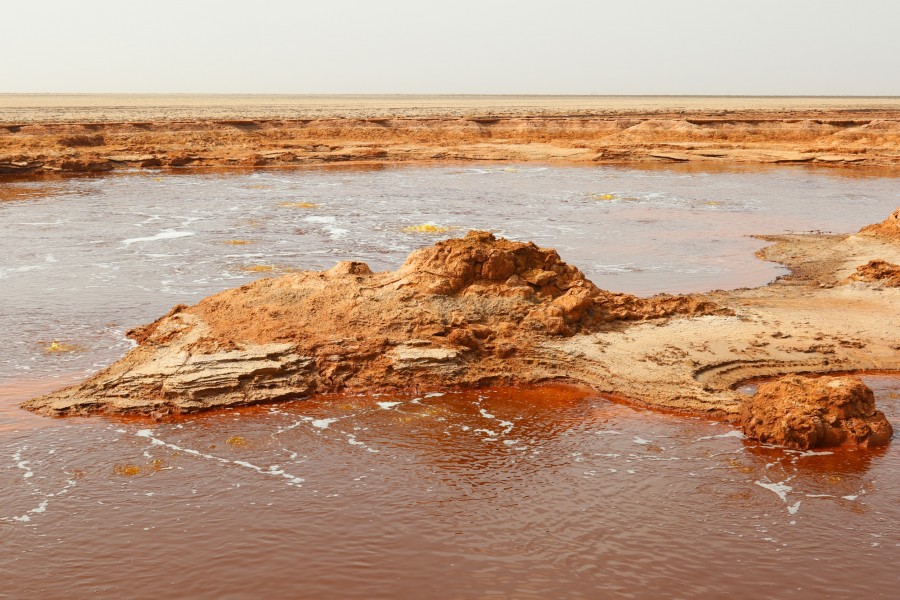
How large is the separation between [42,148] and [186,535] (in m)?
44.2

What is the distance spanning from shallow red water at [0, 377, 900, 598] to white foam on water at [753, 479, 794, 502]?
0.08 ft

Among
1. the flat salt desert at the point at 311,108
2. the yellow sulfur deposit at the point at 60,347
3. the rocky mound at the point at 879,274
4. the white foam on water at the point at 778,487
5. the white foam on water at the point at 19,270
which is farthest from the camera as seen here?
the flat salt desert at the point at 311,108

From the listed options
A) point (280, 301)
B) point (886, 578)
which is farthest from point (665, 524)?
point (280, 301)

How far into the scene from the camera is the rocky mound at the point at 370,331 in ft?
40.4

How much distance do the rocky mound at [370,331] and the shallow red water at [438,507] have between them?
547 mm

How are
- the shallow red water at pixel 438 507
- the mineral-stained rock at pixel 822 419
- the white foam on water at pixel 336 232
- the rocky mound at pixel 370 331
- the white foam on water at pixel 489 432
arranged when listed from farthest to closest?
the white foam on water at pixel 336 232
the rocky mound at pixel 370 331
the white foam on water at pixel 489 432
the mineral-stained rock at pixel 822 419
the shallow red water at pixel 438 507

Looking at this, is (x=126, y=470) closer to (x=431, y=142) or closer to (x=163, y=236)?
(x=163, y=236)

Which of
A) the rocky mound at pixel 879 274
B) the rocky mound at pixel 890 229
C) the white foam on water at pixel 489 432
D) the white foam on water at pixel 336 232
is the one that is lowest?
the white foam on water at pixel 489 432

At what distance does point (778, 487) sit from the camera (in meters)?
9.97

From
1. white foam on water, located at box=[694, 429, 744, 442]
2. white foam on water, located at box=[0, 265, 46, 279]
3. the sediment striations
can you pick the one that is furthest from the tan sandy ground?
white foam on water, located at box=[694, 429, 744, 442]

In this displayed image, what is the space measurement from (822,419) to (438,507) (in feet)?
16.4

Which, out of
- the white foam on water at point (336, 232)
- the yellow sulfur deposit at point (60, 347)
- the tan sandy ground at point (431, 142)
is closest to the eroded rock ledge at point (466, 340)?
the yellow sulfur deposit at point (60, 347)

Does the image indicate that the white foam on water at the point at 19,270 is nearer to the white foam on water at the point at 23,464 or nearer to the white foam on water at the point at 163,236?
the white foam on water at the point at 163,236

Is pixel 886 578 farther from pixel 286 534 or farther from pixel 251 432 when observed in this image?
pixel 251 432
